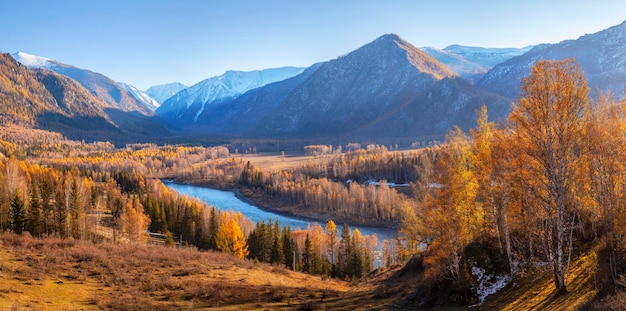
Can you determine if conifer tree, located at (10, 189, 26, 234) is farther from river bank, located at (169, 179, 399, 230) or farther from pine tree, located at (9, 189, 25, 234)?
river bank, located at (169, 179, 399, 230)

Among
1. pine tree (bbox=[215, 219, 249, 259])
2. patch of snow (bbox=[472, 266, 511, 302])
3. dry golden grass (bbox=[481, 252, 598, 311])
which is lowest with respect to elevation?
pine tree (bbox=[215, 219, 249, 259])

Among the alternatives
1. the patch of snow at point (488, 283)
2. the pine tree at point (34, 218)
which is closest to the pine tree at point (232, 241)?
the pine tree at point (34, 218)

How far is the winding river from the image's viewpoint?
106m

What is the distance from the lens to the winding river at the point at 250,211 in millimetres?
106500

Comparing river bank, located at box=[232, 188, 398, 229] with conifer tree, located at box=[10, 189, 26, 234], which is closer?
conifer tree, located at box=[10, 189, 26, 234]

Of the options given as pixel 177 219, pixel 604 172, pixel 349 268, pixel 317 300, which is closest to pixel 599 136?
pixel 604 172

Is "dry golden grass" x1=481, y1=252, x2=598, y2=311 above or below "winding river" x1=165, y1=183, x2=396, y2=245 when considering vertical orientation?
above

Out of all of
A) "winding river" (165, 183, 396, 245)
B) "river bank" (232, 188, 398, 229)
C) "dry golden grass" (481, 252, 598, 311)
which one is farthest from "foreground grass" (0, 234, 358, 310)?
"river bank" (232, 188, 398, 229)

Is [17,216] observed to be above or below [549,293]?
below

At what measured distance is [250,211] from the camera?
138 metres

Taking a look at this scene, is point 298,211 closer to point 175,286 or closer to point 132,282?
point 132,282

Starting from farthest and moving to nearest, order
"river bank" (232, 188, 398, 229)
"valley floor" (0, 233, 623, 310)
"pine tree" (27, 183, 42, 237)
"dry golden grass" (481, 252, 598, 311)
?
1. "river bank" (232, 188, 398, 229)
2. "pine tree" (27, 183, 42, 237)
3. "valley floor" (0, 233, 623, 310)
4. "dry golden grass" (481, 252, 598, 311)

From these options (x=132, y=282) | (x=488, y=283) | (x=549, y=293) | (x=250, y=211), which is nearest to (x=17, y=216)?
(x=132, y=282)

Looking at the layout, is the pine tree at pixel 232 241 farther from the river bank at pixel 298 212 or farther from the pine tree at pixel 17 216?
the river bank at pixel 298 212
